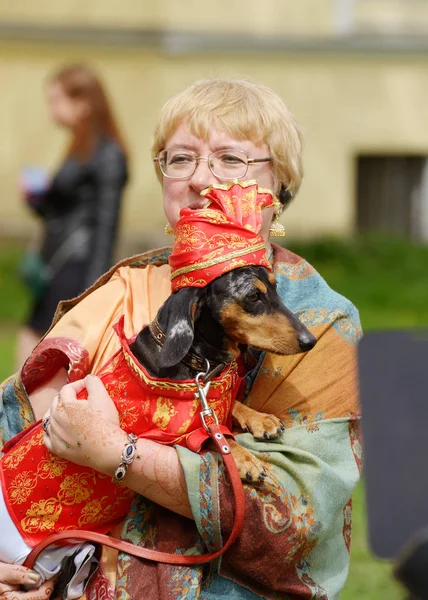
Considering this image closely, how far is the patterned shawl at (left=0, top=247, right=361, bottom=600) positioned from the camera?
88.0 inches

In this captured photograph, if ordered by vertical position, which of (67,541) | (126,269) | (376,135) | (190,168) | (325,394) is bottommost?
(376,135)

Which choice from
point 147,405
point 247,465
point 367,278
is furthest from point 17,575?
point 367,278

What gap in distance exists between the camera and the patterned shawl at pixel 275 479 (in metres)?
2.24

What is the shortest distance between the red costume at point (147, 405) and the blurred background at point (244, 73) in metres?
9.25

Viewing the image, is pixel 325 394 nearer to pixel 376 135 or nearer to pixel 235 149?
pixel 235 149

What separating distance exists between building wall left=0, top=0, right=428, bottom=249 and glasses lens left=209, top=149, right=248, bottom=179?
936 centimetres

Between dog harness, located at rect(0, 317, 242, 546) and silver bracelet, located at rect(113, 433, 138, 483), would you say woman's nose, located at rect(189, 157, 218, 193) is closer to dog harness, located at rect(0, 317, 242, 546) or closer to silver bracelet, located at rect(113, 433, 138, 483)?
dog harness, located at rect(0, 317, 242, 546)

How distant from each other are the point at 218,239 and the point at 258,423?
0.42 metres

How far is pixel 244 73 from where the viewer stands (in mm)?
12102

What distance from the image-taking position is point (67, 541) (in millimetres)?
2377

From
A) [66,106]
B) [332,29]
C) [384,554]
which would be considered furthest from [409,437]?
[332,29]

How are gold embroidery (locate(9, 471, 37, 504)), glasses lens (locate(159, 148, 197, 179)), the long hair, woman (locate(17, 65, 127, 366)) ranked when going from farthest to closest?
the long hair
woman (locate(17, 65, 127, 366))
glasses lens (locate(159, 148, 197, 179))
gold embroidery (locate(9, 471, 37, 504))

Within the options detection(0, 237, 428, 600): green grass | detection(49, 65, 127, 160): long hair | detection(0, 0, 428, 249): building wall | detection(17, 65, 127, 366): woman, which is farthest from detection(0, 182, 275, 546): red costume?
detection(0, 0, 428, 249): building wall

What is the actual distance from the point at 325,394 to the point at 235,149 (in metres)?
0.61
